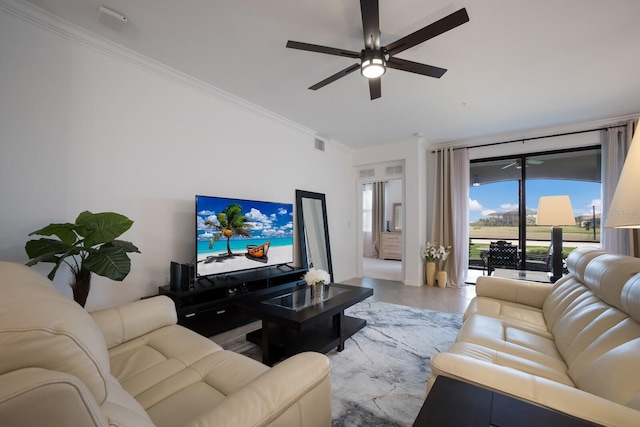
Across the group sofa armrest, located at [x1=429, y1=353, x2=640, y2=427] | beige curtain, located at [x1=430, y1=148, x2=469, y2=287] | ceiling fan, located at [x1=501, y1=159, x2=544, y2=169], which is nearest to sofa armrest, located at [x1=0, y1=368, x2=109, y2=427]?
sofa armrest, located at [x1=429, y1=353, x2=640, y2=427]

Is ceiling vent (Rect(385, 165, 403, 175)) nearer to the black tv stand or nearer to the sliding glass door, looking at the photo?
the sliding glass door

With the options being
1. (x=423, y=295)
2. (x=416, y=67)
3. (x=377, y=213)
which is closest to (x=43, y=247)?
(x=416, y=67)

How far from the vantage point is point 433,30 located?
173 centimetres

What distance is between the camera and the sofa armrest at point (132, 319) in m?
1.51

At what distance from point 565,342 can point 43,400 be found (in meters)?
2.17

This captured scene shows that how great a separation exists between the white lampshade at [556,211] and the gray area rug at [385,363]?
146cm

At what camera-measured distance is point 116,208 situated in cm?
242

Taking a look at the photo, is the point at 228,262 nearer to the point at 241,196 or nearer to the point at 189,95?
the point at 241,196

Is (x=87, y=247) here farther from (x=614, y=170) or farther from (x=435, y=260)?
(x=614, y=170)

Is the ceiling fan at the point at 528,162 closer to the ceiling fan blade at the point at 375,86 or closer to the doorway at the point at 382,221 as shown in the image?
the doorway at the point at 382,221

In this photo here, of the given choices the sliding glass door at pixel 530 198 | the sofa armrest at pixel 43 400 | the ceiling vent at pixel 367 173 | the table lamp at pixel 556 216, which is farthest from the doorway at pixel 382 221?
the sofa armrest at pixel 43 400

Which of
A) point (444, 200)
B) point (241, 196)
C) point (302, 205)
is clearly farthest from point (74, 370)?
point (444, 200)

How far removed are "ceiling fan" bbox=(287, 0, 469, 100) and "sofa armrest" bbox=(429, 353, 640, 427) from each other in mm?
1803

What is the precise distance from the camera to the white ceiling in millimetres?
1969
